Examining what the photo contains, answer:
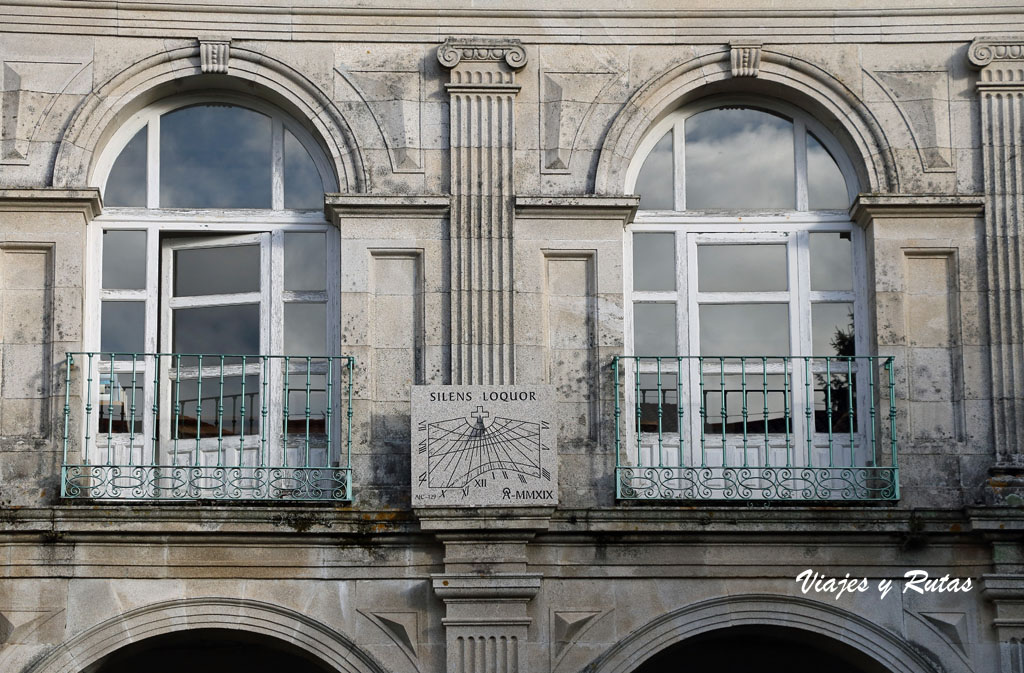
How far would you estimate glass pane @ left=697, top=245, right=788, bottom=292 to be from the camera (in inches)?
525

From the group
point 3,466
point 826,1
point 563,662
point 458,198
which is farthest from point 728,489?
point 3,466

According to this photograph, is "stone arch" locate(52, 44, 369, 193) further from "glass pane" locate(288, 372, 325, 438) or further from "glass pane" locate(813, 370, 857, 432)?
"glass pane" locate(813, 370, 857, 432)

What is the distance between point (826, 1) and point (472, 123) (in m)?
2.77

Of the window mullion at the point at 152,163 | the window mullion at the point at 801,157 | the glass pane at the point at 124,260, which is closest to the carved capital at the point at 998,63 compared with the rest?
the window mullion at the point at 801,157

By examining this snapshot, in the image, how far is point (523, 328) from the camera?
1266 cm

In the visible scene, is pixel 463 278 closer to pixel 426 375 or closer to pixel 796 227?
pixel 426 375

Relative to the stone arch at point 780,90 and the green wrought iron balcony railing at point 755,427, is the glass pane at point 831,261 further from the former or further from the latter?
the green wrought iron balcony railing at point 755,427

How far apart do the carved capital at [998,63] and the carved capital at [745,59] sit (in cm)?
153

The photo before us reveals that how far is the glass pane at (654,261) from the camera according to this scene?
13.3 metres

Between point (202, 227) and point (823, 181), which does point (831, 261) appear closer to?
point (823, 181)

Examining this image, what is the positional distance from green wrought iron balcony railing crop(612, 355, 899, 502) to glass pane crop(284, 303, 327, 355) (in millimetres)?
2170

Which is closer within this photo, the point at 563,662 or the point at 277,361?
the point at 563,662

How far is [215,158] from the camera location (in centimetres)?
1342

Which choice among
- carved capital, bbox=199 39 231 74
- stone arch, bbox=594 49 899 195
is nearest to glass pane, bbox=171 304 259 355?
carved capital, bbox=199 39 231 74
